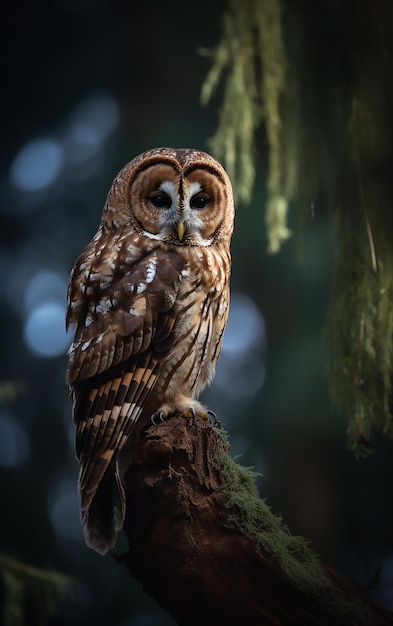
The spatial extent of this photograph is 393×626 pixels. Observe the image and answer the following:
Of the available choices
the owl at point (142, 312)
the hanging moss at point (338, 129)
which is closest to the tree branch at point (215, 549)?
the owl at point (142, 312)

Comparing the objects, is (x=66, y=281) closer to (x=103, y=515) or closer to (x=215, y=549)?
(x=103, y=515)

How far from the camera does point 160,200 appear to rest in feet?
6.72

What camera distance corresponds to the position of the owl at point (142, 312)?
181cm

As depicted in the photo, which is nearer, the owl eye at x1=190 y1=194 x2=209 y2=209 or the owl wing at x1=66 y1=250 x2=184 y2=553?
the owl wing at x1=66 y1=250 x2=184 y2=553

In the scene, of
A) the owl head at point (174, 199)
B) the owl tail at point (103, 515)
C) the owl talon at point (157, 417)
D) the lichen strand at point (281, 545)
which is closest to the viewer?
the lichen strand at point (281, 545)

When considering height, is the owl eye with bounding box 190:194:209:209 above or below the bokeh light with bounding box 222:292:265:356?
above

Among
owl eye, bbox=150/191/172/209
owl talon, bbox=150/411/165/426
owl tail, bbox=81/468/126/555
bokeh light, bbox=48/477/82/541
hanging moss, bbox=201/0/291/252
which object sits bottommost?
bokeh light, bbox=48/477/82/541

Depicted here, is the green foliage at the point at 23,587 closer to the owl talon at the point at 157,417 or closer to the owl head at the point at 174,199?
the owl talon at the point at 157,417

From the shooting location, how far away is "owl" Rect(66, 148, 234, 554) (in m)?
1.81

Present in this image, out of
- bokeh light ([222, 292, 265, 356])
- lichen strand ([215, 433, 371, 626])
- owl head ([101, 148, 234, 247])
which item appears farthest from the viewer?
bokeh light ([222, 292, 265, 356])

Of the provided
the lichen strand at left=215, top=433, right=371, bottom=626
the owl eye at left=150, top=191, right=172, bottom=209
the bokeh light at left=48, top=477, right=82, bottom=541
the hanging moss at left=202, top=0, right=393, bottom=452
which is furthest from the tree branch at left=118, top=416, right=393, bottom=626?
the bokeh light at left=48, top=477, right=82, bottom=541

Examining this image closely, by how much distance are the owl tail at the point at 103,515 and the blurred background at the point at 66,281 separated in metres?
2.12

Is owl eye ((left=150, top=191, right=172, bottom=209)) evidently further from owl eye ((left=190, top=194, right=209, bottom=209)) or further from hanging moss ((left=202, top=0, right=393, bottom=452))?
hanging moss ((left=202, top=0, right=393, bottom=452))

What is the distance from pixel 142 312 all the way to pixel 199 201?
0.41 m
